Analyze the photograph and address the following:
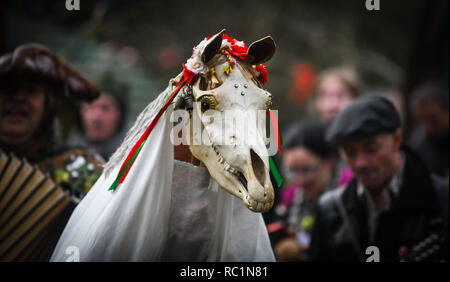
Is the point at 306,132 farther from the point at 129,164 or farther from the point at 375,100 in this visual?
the point at 129,164

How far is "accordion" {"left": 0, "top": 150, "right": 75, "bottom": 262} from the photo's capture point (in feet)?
11.5

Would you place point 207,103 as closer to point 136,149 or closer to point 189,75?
point 189,75

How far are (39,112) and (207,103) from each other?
2301mm

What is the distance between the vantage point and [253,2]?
10969mm

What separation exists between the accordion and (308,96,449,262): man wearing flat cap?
2488mm

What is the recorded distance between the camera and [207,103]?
2.52 m

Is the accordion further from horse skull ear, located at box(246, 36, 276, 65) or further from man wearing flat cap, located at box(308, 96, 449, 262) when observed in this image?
man wearing flat cap, located at box(308, 96, 449, 262)

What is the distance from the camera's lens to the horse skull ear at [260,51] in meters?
2.65

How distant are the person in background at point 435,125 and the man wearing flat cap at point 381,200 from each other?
46.7 inches

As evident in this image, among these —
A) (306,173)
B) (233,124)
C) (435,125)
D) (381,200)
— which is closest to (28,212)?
(233,124)

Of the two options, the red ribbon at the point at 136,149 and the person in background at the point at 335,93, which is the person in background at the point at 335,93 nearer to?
the person in background at the point at 335,93

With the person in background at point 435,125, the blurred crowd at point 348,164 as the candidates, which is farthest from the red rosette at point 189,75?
the person in background at point 435,125
